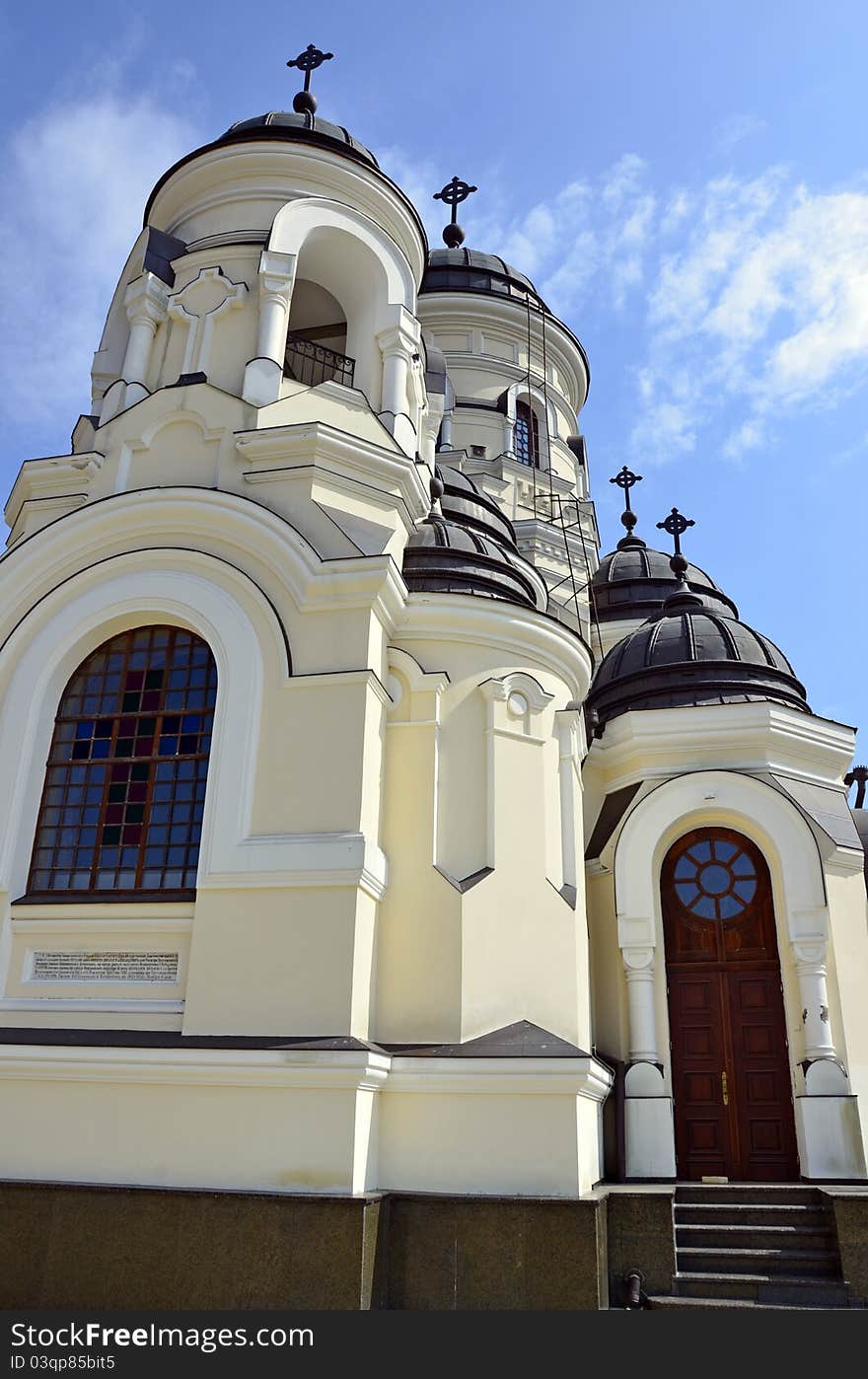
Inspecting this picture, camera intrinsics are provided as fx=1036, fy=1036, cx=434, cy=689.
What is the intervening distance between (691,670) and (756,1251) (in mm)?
6647

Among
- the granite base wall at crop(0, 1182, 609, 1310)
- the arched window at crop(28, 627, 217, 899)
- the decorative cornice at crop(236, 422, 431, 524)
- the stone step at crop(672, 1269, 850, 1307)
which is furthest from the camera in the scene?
the decorative cornice at crop(236, 422, 431, 524)

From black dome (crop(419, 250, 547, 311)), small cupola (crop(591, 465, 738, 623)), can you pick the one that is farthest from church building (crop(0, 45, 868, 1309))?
black dome (crop(419, 250, 547, 311))

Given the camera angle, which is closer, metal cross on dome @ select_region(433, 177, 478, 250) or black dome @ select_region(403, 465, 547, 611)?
black dome @ select_region(403, 465, 547, 611)

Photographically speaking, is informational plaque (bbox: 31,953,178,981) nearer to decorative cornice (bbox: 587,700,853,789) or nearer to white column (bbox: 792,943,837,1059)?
decorative cornice (bbox: 587,700,853,789)

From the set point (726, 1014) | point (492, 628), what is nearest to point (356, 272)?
point (492, 628)

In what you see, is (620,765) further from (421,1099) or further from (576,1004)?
(421,1099)

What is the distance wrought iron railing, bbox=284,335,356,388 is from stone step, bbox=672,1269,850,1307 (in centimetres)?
1002

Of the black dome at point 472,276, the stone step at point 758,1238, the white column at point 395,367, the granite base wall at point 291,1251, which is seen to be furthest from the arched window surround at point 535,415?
the granite base wall at point 291,1251

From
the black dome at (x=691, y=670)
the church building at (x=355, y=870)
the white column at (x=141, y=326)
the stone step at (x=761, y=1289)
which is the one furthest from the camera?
the black dome at (x=691, y=670)

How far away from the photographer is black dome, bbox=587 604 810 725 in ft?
41.5

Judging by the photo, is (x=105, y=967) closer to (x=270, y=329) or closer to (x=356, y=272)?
(x=270, y=329)

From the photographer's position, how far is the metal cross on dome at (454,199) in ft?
73.8

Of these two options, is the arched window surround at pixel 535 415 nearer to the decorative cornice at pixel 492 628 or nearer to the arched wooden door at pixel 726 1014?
the decorative cornice at pixel 492 628

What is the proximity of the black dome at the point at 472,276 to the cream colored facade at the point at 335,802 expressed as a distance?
7.70 meters
